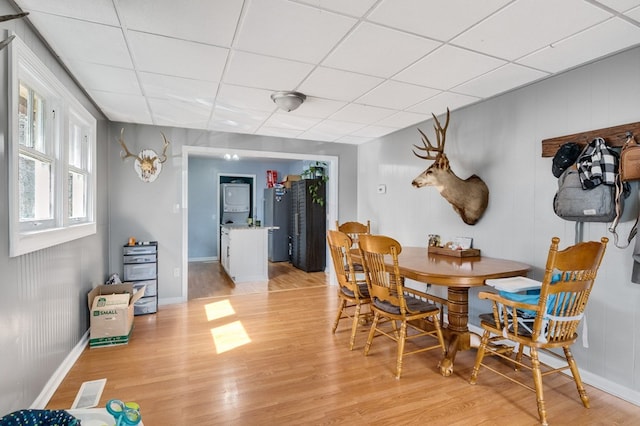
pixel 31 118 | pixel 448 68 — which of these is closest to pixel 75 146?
pixel 31 118

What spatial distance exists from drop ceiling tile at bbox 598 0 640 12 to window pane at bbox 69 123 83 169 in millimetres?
3912

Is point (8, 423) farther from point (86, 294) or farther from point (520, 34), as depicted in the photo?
point (520, 34)

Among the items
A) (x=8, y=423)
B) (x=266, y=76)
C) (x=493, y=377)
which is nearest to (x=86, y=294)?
(x=8, y=423)

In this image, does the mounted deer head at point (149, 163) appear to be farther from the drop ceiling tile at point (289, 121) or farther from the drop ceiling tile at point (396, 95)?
the drop ceiling tile at point (396, 95)

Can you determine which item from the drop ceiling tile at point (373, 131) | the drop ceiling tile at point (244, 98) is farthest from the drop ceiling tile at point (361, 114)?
the drop ceiling tile at point (244, 98)

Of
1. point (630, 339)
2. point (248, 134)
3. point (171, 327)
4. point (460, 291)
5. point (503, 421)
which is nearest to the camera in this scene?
point (503, 421)

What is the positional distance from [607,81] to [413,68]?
1310 mm

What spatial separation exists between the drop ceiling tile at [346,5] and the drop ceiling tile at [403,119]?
1.94m

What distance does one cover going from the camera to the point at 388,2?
1.68 m

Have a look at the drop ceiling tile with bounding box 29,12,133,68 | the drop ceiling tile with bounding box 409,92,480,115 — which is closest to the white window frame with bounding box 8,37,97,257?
the drop ceiling tile with bounding box 29,12,133,68

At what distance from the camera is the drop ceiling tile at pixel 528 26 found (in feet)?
5.65

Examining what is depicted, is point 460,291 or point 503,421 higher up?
point 460,291

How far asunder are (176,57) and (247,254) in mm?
3760

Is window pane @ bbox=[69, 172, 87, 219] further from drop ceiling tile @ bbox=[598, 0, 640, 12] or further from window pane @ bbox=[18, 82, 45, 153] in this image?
drop ceiling tile @ bbox=[598, 0, 640, 12]
